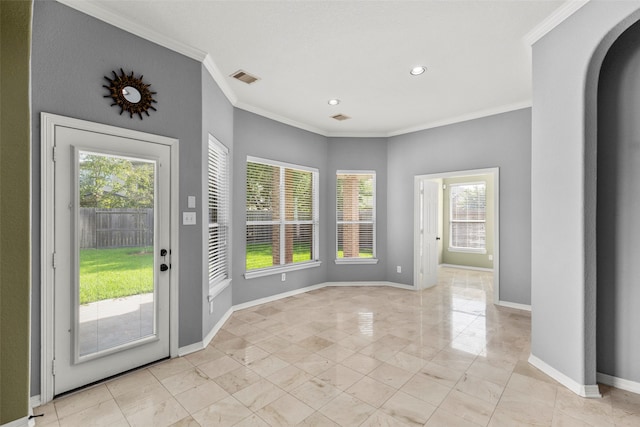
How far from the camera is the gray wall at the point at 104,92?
7.08 feet

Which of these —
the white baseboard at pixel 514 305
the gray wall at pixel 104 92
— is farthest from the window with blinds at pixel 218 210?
the white baseboard at pixel 514 305

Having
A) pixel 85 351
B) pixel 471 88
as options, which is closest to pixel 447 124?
pixel 471 88

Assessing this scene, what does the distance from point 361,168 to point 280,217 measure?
1923 millimetres

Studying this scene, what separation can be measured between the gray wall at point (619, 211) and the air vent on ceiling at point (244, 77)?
3.34 m

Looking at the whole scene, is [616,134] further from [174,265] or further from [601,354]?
[174,265]

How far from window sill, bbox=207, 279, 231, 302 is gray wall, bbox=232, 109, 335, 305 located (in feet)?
1.35

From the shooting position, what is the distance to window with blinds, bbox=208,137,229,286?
362cm

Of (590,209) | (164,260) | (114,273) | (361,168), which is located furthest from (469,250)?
(114,273)

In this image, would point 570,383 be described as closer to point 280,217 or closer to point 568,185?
point 568,185

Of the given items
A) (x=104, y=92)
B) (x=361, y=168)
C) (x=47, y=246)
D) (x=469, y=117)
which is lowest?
(x=47, y=246)

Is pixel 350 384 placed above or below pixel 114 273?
below

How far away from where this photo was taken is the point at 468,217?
25.7 ft

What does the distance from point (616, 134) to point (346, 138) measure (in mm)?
4029

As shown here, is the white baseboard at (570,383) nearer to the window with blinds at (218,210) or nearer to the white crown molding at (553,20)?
the white crown molding at (553,20)
